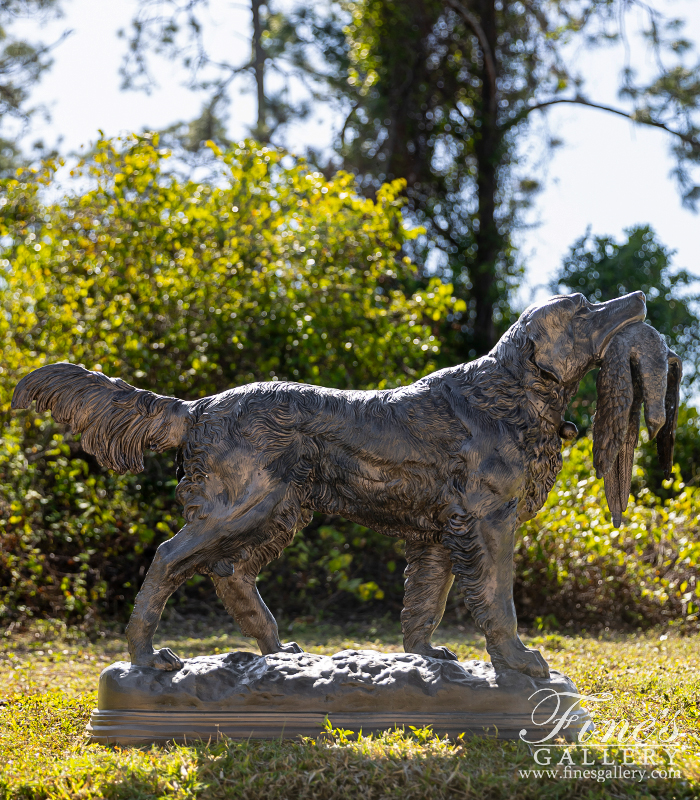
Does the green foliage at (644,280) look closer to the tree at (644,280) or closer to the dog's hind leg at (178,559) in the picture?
the tree at (644,280)

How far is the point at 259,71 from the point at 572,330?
1209 centimetres

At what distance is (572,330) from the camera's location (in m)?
3.59

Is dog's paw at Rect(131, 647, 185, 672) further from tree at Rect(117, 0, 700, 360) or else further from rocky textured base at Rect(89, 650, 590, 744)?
tree at Rect(117, 0, 700, 360)

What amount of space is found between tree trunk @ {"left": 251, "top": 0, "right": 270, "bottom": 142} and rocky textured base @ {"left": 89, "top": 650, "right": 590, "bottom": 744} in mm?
11895

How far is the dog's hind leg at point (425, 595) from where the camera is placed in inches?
151

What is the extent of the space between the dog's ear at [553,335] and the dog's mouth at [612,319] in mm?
111

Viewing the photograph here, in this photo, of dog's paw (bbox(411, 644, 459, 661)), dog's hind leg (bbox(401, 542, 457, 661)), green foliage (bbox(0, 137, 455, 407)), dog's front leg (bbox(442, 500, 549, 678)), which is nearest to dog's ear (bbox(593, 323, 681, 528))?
dog's front leg (bbox(442, 500, 549, 678))

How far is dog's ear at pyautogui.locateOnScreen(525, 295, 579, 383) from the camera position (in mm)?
3549

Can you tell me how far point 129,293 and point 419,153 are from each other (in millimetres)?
6697

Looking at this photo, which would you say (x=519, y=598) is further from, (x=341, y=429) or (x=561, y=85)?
(x=561, y=85)

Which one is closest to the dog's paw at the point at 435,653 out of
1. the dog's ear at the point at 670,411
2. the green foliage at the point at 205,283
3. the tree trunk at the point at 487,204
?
the dog's ear at the point at 670,411

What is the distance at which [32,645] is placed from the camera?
6.18 m

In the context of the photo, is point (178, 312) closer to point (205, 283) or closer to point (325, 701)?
point (205, 283)

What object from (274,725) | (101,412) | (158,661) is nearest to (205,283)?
(101,412)
